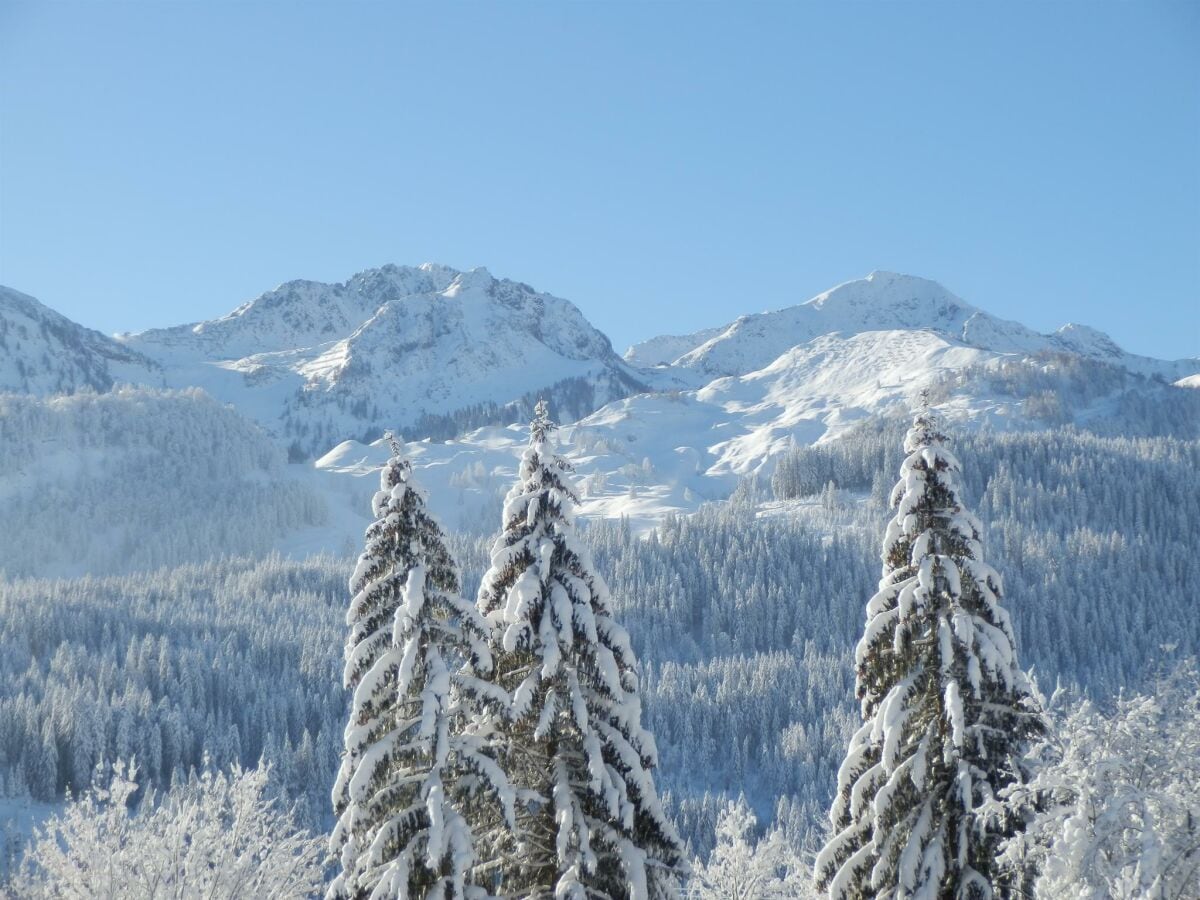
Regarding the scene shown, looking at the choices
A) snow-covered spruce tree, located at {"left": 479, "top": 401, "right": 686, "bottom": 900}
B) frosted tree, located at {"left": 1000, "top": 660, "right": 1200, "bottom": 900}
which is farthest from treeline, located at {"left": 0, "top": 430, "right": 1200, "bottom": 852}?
frosted tree, located at {"left": 1000, "top": 660, "right": 1200, "bottom": 900}

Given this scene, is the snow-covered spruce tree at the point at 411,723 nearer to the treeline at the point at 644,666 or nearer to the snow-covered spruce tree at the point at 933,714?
the snow-covered spruce tree at the point at 933,714

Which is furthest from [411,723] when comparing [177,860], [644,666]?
[644,666]

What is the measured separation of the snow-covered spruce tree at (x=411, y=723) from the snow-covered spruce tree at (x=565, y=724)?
851mm

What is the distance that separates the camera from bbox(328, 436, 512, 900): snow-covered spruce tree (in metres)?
18.3

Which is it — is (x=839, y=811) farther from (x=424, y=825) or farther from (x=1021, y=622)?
(x=1021, y=622)

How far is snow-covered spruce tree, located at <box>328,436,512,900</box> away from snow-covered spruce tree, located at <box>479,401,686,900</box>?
2.79 feet

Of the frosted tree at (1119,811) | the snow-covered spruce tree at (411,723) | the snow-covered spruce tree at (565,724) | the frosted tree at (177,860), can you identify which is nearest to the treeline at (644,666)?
the frosted tree at (177,860)

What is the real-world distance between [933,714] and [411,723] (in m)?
9.49

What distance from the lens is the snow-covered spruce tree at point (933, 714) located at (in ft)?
62.0

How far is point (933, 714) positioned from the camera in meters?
19.8

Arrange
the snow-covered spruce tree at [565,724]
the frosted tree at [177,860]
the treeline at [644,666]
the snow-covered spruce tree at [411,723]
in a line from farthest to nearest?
the treeline at [644,666]
the frosted tree at [177,860]
the snow-covered spruce tree at [565,724]
the snow-covered spruce tree at [411,723]

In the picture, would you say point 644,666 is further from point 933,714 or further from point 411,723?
point 411,723

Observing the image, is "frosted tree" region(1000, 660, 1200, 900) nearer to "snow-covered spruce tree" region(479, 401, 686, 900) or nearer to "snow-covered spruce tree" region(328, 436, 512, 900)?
"snow-covered spruce tree" region(479, 401, 686, 900)

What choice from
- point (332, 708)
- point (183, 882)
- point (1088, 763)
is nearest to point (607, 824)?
point (1088, 763)
